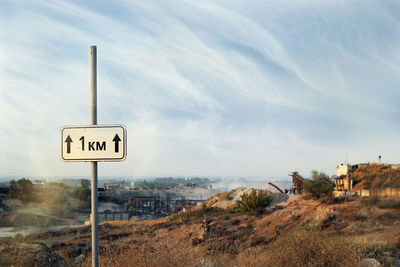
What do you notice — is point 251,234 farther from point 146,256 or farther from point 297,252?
point 146,256

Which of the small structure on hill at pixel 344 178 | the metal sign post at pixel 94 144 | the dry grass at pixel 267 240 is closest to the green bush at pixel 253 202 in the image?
the dry grass at pixel 267 240

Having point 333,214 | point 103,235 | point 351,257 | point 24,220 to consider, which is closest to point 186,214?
point 103,235

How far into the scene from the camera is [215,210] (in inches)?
922

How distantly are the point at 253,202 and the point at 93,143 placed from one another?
744 inches

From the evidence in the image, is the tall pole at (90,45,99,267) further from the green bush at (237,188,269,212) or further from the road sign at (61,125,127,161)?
the green bush at (237,188,269,212)

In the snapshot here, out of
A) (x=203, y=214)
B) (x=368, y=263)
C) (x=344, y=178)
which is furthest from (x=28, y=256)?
(x=344, y=178)

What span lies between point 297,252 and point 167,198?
31.9 meters

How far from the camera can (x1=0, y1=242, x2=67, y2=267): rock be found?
7332 millimetres

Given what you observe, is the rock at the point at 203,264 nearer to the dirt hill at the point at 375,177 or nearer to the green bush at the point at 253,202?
the dirt hill at the point at 375,177

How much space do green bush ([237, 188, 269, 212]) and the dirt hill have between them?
17.7 ft

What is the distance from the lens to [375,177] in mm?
21391

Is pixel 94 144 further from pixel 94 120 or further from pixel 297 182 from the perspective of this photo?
pixel 297 182

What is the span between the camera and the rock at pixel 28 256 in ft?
24.1

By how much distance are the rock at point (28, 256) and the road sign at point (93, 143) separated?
13.8 ft
